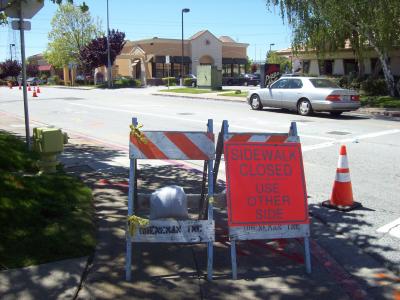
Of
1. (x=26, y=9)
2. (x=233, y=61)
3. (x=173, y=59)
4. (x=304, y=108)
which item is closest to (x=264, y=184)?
(x=26, y=9)

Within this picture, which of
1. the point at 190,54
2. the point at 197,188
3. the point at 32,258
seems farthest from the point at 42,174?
the point at 190,54

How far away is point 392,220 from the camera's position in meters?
5.59

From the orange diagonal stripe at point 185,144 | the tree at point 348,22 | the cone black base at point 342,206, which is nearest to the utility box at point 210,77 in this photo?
the tree at point 348,22

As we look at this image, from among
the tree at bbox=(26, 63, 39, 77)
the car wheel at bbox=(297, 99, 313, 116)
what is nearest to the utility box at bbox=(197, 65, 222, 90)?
the car wheel at bbox=(297, 99, 313, 116)

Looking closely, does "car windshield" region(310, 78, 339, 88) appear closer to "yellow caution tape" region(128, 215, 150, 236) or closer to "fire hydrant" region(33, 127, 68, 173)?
"fire hydrant" region(33, 127, 68, 173)

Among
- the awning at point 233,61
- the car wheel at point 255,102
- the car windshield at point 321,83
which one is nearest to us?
the car windshield at point 321,83

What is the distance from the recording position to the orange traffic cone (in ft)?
19.5

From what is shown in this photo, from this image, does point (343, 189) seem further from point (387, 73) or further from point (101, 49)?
point (101, 49)

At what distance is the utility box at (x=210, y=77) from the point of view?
1522 inches

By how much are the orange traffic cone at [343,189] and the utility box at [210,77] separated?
33.1 meters

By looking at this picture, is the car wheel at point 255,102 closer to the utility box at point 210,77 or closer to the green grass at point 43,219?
the green grass at point 43,219

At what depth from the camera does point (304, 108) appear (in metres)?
17.7

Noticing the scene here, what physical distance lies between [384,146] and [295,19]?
45.9ft

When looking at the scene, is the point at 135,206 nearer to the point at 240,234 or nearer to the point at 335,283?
the point at 240,234
